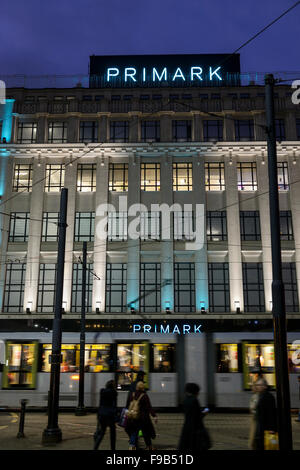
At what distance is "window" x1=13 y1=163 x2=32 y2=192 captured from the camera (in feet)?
113

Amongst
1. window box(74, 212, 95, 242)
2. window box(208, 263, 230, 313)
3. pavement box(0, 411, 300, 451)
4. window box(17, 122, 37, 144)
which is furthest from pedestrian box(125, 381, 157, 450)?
window box(17, 122, 37, 144)

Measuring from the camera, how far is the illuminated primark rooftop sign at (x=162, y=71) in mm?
39219

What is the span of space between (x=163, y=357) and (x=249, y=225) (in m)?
15.6

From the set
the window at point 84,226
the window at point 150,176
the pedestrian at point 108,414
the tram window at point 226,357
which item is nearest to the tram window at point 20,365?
the tram window at point 226,357

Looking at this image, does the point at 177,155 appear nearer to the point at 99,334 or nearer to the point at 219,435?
the point at 99,334

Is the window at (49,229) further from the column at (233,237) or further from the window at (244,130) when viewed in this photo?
the window at (244,130)

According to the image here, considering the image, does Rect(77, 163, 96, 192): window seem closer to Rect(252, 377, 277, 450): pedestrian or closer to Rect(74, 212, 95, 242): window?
Rect(74, 212, 95, 242): window

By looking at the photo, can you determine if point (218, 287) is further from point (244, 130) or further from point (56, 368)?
point (56, 368)

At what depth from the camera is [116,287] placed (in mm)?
32250

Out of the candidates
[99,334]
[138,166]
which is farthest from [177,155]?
[99,334]

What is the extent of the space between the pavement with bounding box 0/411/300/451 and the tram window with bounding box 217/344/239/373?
78.5 inches

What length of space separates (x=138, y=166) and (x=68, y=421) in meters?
21.0

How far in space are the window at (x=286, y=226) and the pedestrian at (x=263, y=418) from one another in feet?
85.9

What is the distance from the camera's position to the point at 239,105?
35.7m
